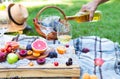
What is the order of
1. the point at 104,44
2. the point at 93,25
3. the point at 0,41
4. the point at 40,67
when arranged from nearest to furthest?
the point at 40,67, the point at 0,41, the point at 104,44, the point at 93,25

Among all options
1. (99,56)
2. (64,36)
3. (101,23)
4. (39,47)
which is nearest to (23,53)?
(39,47)

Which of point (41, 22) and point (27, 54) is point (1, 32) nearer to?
point (27, 54)

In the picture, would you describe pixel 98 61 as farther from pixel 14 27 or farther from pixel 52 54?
pixel 14 27

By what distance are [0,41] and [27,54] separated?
0.42 m

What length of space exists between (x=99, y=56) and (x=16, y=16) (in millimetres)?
1215

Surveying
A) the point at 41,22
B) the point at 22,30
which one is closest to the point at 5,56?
the point at 41,22

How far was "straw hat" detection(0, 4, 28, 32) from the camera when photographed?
4.20 metres

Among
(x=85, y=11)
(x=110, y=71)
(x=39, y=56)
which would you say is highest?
(x=85, y=11)

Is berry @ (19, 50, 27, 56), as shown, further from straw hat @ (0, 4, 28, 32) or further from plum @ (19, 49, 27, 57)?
straw hat @ (0, 4, 28, 32)

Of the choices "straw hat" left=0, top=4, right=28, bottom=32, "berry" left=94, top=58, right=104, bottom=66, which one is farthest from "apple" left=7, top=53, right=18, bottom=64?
"straw hat" left=0, top=4, right=28, bottom=32

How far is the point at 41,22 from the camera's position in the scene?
12.8 feet

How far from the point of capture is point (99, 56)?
3.46 metres

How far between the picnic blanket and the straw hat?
30.3 inches

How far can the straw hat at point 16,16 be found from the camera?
4195 millimetres
